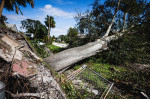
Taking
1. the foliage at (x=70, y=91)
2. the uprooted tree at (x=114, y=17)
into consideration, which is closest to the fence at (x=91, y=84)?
the foliage at (x=70, y=91)

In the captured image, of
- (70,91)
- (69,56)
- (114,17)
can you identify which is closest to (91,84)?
(70,91)

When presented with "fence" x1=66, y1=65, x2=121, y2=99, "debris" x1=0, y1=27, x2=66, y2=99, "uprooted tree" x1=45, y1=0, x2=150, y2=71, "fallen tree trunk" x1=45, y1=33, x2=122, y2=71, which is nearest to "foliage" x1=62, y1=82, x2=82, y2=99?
"fence" x1=66, y1=65, x2=121, y2=99

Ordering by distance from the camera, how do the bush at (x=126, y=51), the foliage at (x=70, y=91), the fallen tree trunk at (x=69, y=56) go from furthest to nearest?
the bush at (x=126, y=51), the fallen tree trunk at (x=69, y=56), the foliage at (x=70, y=91)

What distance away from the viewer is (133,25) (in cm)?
709

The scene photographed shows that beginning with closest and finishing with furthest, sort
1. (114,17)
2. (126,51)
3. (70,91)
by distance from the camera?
1. (70,91)
2. (126,51)
3. (114,17)

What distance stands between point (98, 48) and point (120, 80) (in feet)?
7.28

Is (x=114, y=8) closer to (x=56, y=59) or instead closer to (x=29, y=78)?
(x=56, y=59)

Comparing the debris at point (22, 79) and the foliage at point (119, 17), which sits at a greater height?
the foliage at point (119, 17)

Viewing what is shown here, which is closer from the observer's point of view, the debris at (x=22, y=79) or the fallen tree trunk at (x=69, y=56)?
the debris at (x=22, y=79)

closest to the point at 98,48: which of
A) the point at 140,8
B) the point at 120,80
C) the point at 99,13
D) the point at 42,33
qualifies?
the point at 120,80

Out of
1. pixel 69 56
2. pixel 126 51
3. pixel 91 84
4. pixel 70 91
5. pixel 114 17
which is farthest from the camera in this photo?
pixel 114 17

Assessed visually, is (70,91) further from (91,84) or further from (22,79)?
(22,79)

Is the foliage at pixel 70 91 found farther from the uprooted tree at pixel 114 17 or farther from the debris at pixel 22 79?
the uprooted tree at pixel 114 17

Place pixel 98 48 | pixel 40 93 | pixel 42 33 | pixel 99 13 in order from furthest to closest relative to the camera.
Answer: pixel 42 33
pixel 99 13
pixel 98 48
pixel 40 93
